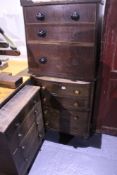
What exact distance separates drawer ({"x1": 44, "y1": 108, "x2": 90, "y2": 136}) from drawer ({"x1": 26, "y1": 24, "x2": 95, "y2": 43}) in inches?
27.4

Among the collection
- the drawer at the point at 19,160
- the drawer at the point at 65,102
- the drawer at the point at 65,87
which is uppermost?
the drawer at the point at 65,87

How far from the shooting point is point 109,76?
161 cm

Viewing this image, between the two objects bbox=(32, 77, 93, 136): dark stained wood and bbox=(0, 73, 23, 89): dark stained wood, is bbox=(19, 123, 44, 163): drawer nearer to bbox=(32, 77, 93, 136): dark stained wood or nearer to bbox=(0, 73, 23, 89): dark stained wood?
bbox=(32, 77, 93, 136): dark stained wood

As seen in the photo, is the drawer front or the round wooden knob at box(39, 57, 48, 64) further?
the round wooden knob at box(39, 57, 48, 64)

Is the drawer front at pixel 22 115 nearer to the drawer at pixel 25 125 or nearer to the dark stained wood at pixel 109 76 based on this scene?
the drawer at pixel 25 125

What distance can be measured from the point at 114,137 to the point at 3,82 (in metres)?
1.33

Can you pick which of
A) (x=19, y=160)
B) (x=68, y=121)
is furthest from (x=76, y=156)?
(x=19, y=160)

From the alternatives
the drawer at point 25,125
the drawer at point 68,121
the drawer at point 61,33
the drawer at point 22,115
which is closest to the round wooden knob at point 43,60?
the drawer at point 61,33

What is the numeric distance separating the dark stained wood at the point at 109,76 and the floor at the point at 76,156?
0.18 metres

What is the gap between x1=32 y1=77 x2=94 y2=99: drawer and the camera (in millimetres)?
1453

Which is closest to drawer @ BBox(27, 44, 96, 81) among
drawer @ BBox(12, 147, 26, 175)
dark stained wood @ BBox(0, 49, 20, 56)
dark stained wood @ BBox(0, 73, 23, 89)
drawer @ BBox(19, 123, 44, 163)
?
dark stained wood @ BBox(0, 49, 20, 56)

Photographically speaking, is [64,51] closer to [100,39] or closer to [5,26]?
[100,39]

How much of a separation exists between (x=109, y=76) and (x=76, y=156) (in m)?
0.86

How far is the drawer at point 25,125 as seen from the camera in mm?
A: 1198
